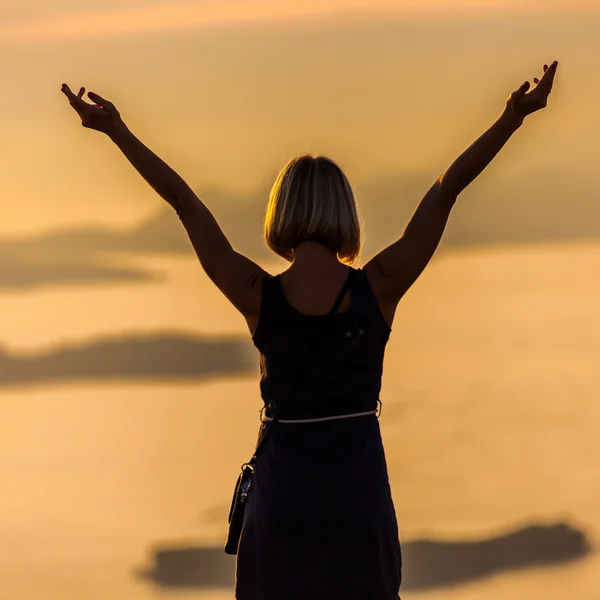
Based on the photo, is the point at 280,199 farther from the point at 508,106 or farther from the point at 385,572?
the point at 385,572

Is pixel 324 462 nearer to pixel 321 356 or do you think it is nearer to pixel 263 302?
pixel 321 356

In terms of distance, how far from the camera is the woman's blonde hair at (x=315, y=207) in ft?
16.0

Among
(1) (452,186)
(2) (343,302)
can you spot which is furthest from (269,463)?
(1) (452,186)

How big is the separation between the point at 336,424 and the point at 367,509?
29 cm

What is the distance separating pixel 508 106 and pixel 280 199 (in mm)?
835

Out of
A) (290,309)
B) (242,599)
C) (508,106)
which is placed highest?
(508,106)

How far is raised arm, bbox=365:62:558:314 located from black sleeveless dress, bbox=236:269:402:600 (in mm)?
68

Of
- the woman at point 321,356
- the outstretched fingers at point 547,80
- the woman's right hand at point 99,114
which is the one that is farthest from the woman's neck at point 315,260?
the outstretched fingers at point 547,80

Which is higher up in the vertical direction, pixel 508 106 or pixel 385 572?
pixel 508 106

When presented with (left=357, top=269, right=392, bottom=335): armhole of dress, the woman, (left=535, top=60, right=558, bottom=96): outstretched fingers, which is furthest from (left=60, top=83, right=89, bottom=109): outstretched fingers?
(left=535, top=60, right=558, bottom=96): outstretched fingers

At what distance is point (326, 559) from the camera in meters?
4.92

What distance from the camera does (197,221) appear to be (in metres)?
4.98

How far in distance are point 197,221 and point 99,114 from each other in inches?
19.4

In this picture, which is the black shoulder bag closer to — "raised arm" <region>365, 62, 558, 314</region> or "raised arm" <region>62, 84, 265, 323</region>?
"raised arm" <region>62, 84, 265, 323</region>
